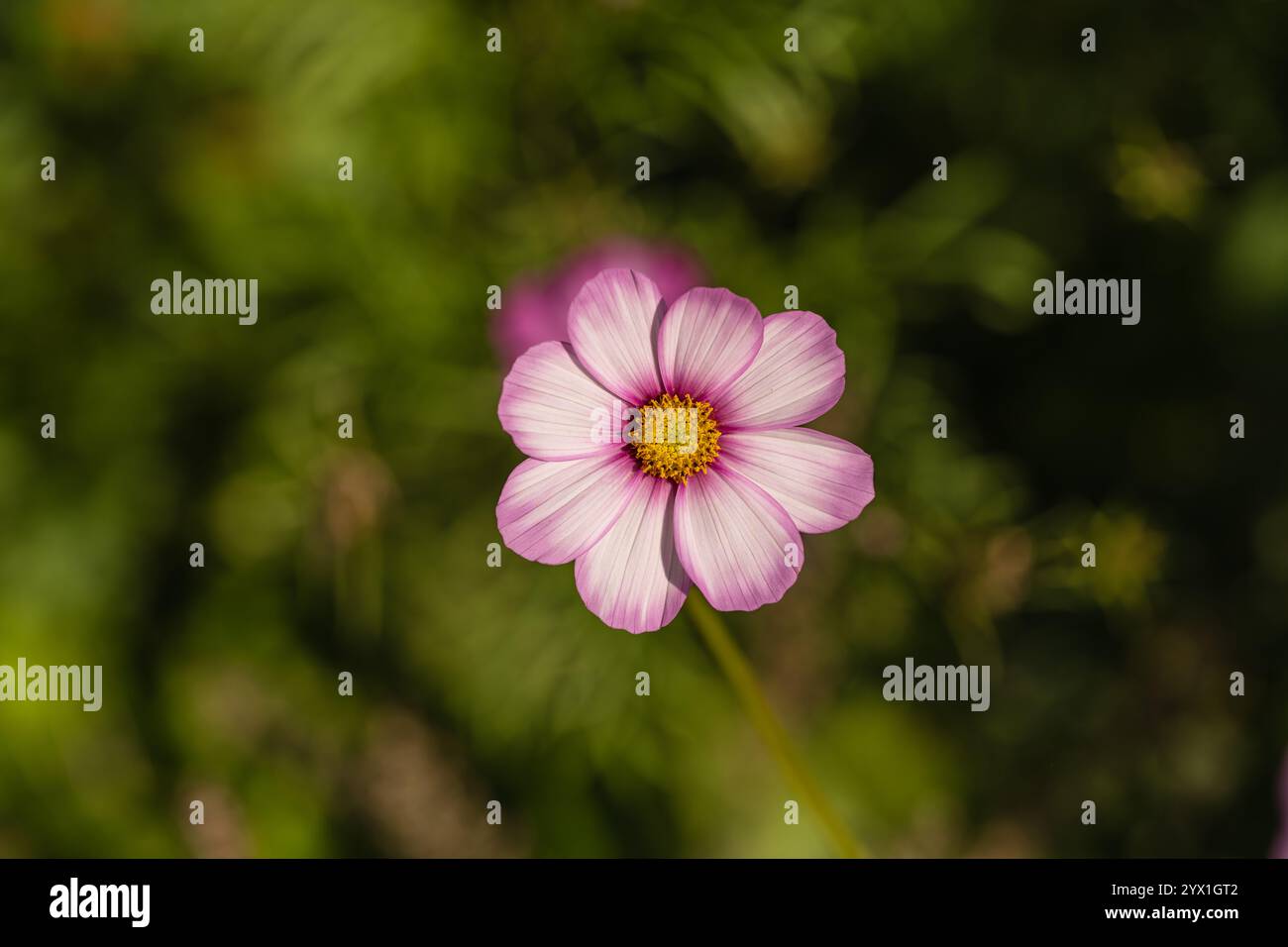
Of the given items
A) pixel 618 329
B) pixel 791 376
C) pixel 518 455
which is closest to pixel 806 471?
pixel 791 376

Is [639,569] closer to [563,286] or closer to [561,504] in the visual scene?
[561,504]

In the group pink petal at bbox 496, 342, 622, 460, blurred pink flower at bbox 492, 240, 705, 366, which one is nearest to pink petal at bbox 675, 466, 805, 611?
pink petal at bbox 496, 342, 622, 460

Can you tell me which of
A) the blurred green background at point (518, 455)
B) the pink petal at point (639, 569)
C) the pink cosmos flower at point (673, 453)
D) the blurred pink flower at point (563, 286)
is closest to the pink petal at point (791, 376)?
the pink cosmos flower at point (673, 453)

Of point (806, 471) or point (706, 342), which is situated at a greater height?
point (706, 342)

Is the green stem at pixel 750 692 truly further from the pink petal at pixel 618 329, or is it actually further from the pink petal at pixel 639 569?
the pink petal at pixel 618 329
